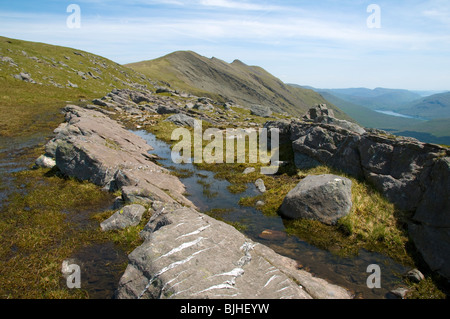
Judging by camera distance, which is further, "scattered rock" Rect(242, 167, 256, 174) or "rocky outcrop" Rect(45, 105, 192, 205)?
"scattered rock" Rect(242, 167, 256, 174)

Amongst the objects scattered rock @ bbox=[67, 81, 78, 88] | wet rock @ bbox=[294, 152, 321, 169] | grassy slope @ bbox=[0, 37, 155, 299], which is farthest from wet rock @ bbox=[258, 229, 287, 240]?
scattered rock @ bbox=[67, 81, 78, 88]

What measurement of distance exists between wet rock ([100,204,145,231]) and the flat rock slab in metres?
4.45

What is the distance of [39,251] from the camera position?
12359 mm

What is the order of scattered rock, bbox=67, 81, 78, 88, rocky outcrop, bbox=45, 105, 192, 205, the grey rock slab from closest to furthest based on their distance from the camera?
rocky outcrop, bbox=45, 105, 192, 205 → the grey rock slab → scattered rock, bbox=67, 81, 78, 88

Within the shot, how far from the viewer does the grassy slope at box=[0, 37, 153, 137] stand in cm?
4538

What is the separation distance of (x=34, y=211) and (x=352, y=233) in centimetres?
1918

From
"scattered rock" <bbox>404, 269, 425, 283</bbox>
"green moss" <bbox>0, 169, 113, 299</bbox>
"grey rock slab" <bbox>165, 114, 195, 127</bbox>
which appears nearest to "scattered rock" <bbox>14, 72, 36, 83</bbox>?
"grey rock slab" <bbox>165, 114, 195, 127</bbox>

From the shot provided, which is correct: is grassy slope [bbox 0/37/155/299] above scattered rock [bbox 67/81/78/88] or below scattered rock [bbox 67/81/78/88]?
below

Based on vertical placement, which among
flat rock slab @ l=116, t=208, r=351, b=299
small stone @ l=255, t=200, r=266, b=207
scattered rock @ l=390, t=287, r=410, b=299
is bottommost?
scattered rock @ l=390, t=287, r=410, b=299

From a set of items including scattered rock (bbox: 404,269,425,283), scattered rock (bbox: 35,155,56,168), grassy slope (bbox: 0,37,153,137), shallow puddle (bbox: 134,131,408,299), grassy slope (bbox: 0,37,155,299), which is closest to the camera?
grassy slope (bbox: 0,37,155,299)

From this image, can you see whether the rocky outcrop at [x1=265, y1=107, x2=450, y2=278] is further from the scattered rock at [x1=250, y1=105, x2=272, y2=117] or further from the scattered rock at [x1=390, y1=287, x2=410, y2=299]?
the scattered rock at [x1=250, y1=105, x2=272, y2=117]

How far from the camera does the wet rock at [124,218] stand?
1447cm

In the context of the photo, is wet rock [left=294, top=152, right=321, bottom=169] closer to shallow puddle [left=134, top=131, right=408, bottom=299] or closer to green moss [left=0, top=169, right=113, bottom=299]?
shallow puddle [left=134, top=131, right=408, bottom=299]
